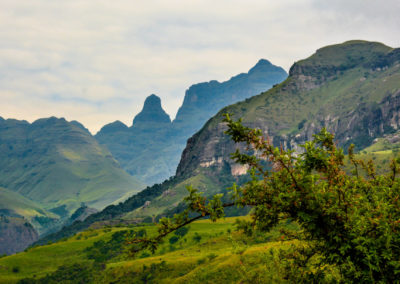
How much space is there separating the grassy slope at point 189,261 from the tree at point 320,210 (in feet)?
5.52

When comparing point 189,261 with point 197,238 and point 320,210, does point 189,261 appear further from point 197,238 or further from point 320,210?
point 320,210

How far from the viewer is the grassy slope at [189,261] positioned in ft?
217

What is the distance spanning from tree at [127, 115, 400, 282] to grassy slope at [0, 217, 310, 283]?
1.68 metres

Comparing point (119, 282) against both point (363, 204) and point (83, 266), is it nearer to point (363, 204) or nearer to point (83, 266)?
point (83, 266)

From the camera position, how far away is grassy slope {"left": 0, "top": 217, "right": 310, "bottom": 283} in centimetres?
6600

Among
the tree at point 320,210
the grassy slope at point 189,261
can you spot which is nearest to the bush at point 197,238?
the grassy slope at point 189,261

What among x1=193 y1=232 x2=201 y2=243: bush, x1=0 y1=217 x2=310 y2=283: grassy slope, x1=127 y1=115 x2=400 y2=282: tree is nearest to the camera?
x1=127 y1=115 x2=400 y2=282: tree

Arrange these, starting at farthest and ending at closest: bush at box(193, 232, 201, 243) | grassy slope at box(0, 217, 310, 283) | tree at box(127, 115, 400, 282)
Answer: bush at box(193, 232, 201, 243) < grassy slope at box(0, 217, 310, 283) < tree at box(127, 115, 400, 282)

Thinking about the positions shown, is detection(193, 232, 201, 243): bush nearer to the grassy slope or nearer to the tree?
the grassy slope

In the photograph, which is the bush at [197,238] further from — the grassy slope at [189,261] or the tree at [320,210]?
the tree at [320,210]

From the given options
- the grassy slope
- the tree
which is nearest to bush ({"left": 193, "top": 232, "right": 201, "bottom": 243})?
the grassy slope

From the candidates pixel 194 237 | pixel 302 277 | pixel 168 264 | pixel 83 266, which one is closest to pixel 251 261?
pixel 168 264

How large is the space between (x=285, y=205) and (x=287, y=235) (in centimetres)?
368

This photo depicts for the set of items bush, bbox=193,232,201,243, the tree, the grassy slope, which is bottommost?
bush, bbox=193,232,201,243
